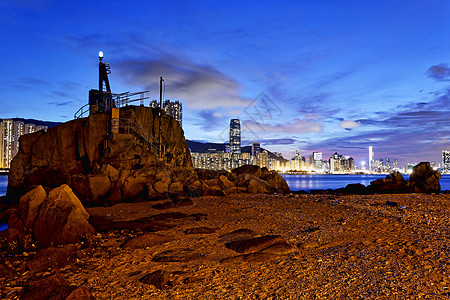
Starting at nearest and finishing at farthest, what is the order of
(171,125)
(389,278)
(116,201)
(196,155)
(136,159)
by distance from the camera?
1. (389,278)
2. (116,201)
3. (136,159)
4. (171,125)
5. (196,155)

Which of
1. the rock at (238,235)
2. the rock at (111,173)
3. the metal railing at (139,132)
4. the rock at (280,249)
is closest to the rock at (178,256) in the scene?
the rock at (238,235)

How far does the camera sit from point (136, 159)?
24.8 metres

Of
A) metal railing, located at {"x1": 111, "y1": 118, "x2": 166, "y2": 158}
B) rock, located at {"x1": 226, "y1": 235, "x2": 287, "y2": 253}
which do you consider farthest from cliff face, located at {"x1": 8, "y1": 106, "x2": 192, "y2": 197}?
rock, located at {"x1": 226, "y1": 235, "x2": 287, "y2": 253}

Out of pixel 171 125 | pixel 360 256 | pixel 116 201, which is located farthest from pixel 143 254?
pixel 171 125

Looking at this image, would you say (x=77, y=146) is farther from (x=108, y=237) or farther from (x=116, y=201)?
(x=108, y=237)

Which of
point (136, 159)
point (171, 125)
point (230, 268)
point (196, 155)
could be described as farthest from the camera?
point (196, 155)

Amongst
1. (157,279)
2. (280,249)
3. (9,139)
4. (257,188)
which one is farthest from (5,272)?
(9,139)

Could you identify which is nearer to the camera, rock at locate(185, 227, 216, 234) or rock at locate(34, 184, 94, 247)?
rock at locate(34, 184, 94, 247)

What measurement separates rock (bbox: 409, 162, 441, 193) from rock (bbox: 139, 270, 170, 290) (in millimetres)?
27526

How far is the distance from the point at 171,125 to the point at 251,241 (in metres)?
29.2

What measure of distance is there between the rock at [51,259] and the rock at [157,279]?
2.53 meters

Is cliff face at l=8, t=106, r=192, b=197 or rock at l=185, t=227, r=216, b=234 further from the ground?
cliff face at l=8, t=106, r=192, b=197

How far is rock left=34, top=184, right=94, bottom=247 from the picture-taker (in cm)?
920

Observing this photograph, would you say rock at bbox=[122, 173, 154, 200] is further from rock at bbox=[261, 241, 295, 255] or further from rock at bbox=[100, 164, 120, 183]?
rock at bbox=[261, 241, 295, 255]
